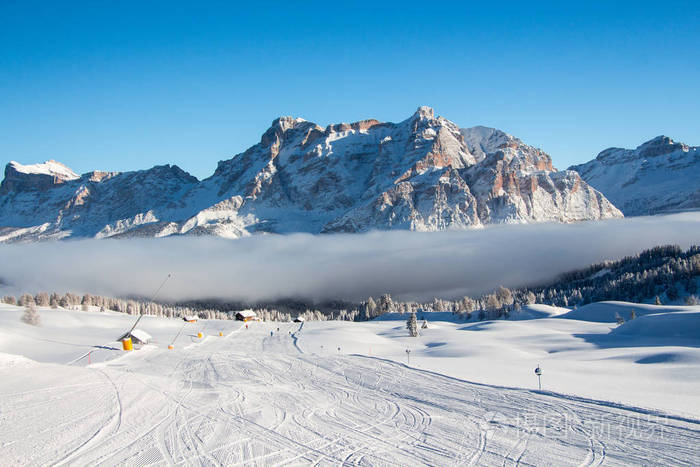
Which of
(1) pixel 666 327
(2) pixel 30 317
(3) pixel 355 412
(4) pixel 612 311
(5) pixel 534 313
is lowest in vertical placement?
(5) pixel 534 313

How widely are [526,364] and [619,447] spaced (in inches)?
847

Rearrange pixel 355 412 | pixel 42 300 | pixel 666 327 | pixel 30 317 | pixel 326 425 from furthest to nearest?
pixel 42 300 → pixel 30 317 → pixel 666 327 → pixel 355 412 → pixel 326 425

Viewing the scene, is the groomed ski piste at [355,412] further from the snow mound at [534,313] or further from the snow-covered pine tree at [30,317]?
the snow mound at [534,313]

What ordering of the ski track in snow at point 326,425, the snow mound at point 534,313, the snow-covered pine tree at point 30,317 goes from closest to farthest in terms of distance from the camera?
the ski track in snow at point 326,425, the snow-covered pine tree at point 30,317, the snow mound at point 534,313

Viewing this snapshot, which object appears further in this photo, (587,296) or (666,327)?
(587,296)

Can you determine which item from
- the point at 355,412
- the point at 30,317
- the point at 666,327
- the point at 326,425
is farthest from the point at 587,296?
the point at 326,425

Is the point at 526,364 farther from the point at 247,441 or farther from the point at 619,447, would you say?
the point at 247,441

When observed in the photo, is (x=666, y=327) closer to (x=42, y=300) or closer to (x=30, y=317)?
(x=30, y=317)

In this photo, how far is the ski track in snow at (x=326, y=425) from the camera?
13.1 m

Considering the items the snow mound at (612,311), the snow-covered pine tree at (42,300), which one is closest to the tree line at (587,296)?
the snow-covered pine tree at (42,300)

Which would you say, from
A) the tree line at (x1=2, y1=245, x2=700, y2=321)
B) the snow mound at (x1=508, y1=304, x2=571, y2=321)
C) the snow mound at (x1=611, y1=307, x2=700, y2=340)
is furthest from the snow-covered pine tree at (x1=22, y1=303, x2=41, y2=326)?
the snow mound at (x1=508, y1=304, x2=571, y2=321)

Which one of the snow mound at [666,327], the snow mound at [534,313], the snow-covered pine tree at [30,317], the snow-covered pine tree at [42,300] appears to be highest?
the snow-covered pine tree at [42,300]

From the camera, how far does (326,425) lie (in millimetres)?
16672

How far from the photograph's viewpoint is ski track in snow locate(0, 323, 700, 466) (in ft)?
43.1
